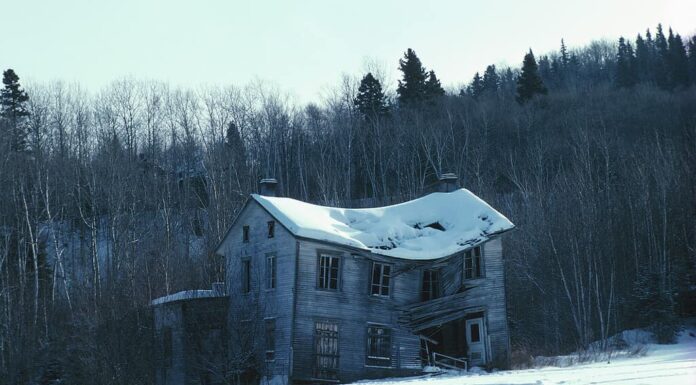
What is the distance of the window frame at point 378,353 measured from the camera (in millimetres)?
30516

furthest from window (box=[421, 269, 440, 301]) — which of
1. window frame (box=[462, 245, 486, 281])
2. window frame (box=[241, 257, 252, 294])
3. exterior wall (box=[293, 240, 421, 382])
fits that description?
window frame (box=[241, 257, 252, 294])

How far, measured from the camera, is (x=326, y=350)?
29562 millimetres

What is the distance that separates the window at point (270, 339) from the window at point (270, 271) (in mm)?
1511

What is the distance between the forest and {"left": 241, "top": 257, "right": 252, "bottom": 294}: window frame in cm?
446

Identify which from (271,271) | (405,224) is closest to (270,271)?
(271,271)

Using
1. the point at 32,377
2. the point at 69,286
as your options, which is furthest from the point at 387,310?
the point at 69,286

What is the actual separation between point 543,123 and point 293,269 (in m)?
54.5

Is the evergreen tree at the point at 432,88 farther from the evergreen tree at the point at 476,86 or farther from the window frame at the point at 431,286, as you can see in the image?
the window frame at the point at 431,286

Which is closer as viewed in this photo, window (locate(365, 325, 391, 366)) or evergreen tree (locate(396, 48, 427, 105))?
window (locate(365, 325, 391, 366))

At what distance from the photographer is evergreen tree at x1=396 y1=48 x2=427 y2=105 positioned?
81062mm

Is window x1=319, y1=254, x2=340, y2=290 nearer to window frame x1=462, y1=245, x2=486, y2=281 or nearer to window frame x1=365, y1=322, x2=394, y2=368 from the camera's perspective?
window frame x1=365, y1=322, x2=394, y2=368

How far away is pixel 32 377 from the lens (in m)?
37.0

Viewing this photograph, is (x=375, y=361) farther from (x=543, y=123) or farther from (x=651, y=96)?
(x=651, y=96)

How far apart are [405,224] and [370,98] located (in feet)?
130
